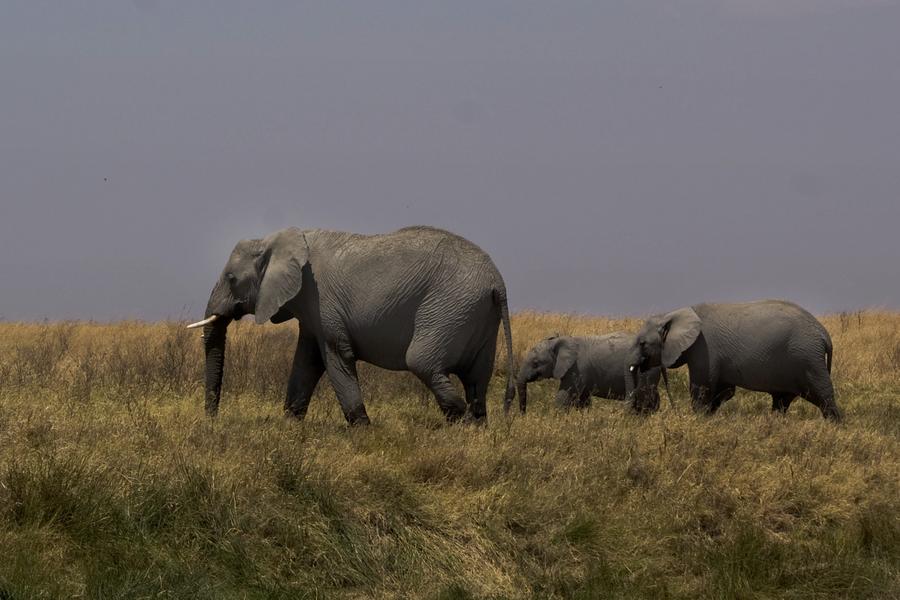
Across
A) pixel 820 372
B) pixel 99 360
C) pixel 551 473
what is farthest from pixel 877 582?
pixel 99 360

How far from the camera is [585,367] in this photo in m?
16.8

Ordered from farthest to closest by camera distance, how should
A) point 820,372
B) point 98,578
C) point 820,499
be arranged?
point 820,372, point 820,499, point 98,578

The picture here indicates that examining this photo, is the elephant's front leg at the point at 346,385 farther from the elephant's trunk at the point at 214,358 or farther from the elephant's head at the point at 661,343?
the elephant's head at the point at 661,343

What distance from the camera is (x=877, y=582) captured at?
8.66 meters

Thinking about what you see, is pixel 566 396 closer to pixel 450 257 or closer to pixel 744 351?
pixel 744 351

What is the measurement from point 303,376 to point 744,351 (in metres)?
5.39

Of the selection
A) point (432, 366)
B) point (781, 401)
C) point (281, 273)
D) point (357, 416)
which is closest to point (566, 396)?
point (781, 401)

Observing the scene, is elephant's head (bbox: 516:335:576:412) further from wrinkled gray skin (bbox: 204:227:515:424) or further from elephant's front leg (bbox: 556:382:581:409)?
wrinkled gray skin (bbox: 204:227:515:424)

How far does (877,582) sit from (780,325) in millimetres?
6068

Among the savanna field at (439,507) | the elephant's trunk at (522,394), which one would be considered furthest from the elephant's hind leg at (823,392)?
the elephant's trunk at (522,394)

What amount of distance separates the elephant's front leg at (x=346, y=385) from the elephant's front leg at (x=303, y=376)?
0.56 m

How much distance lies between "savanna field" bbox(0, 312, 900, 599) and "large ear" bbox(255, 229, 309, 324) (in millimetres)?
1123

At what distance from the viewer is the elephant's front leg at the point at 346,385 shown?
11773 millimetres

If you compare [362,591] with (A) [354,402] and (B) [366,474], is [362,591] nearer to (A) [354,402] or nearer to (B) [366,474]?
(B) [366,474]
